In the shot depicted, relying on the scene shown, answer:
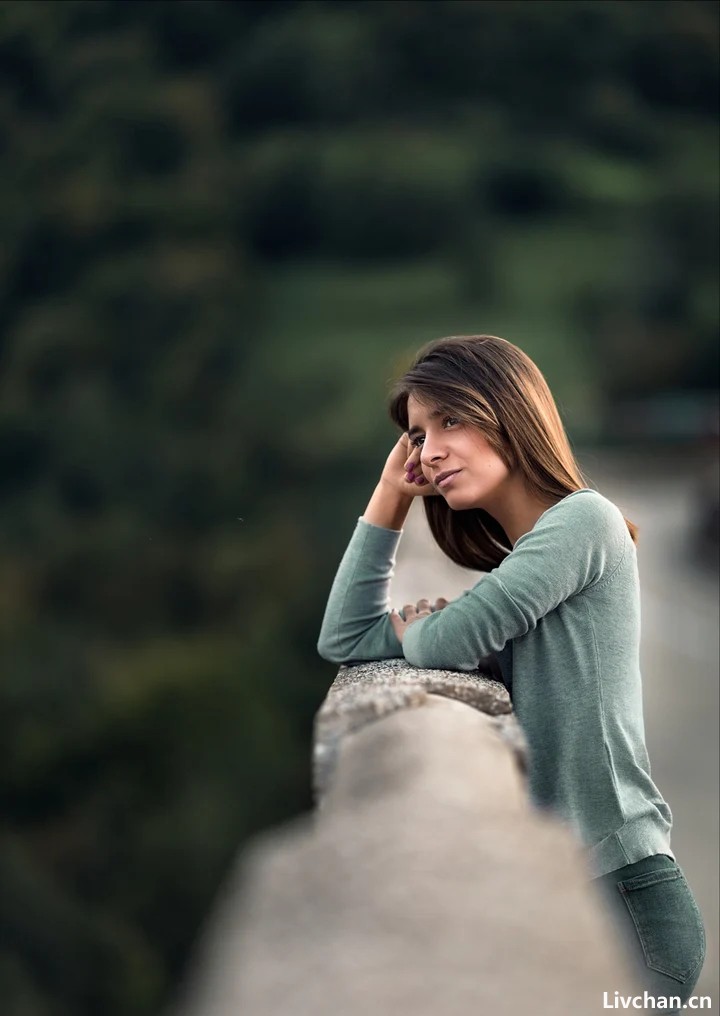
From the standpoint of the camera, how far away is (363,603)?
3.80 feet

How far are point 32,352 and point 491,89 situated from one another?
8667 mm

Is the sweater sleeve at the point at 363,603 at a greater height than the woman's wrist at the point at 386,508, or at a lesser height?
lesser

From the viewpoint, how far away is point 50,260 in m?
20.6

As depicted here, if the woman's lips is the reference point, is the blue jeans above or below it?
below

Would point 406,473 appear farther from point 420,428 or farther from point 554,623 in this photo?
point 554,623

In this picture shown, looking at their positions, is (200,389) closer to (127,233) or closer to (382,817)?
(127,233)

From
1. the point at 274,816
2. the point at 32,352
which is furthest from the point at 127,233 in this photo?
the point at 274,816

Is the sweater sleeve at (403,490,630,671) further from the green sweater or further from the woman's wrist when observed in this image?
the woman's wrist

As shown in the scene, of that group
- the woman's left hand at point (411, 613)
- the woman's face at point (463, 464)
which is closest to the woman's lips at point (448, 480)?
the woman's face at point (463, 464)

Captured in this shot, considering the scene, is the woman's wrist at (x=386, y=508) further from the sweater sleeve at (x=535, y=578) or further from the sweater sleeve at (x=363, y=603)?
the sweater sleeve at (x=535, y=578)

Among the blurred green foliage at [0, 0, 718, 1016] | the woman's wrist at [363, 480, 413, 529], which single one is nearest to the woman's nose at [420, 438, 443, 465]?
the woman's wrist at [363, 480, 413, 529]

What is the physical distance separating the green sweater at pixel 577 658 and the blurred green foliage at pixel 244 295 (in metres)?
14.2

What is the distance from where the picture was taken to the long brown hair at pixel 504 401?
1.04m

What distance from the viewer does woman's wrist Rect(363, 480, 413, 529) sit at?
1.18 metres
